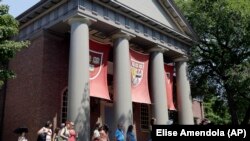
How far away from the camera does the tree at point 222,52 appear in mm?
24812

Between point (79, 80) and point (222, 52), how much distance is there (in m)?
13.5

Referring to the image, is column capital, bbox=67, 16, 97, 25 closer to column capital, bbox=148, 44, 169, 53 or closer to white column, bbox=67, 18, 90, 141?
white column, bbox=67, 18, 90, 141

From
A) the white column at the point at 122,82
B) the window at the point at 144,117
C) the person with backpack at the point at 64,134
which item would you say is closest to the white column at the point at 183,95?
the window at the point at 144,117

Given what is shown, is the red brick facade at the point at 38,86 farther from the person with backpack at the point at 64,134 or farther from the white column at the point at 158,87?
the person with backpack at the point at 64,134

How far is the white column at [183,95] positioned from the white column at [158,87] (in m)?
2.44

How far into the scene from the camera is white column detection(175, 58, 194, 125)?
80.4 ft

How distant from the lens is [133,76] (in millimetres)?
21328

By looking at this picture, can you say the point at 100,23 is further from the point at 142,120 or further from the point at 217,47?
the point at 217,47

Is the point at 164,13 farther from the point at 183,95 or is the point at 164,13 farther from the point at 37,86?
the point at 37,86

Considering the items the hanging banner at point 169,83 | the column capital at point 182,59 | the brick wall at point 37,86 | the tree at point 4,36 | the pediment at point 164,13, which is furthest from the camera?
the column capital at point 182,59

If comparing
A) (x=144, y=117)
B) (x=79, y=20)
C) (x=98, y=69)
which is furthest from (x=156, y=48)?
(x=79, y=20)

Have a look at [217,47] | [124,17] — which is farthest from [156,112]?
[217,47]

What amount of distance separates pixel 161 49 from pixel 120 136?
991 centimetres

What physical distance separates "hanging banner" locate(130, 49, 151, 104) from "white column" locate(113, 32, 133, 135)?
1286 millimetres
